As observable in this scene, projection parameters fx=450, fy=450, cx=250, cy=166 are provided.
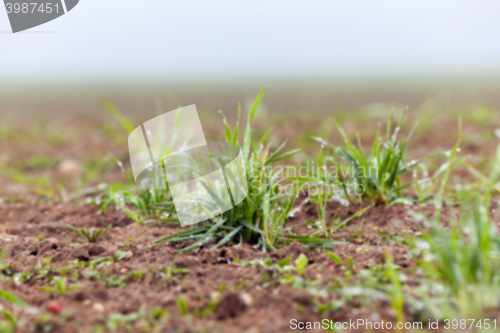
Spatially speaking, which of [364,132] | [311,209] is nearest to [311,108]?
[364,132]

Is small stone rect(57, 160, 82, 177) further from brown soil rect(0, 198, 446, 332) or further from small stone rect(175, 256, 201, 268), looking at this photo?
small stone rect(175, 256, 201, 268)

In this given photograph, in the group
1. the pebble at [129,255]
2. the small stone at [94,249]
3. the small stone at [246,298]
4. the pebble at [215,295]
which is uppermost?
the small stone at [94,249]

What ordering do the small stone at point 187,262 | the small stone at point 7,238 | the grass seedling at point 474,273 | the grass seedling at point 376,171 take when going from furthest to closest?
the grass seedling at point 376,171, the small stone at point 7,238, the small stone at point 187,262, the grass seedling at point 474,273

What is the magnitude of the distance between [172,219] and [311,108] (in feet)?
14.8

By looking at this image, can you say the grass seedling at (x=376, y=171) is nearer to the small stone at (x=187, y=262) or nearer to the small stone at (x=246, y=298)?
the small stone at (x=187, y=262)

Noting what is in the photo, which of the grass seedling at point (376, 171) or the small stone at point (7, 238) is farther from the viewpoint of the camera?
the grass seedling at point (376, 171)

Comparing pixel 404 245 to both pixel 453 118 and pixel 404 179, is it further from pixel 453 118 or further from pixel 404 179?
pixel 453 118

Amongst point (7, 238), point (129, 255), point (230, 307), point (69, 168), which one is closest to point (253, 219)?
point (129, 255)

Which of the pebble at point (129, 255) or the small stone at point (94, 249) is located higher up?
the small stone at point (94, 249)

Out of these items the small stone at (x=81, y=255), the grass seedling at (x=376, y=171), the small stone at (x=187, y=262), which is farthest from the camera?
the grass seedling at (x=376, y=171)

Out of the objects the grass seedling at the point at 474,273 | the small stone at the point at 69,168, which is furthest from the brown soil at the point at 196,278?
the small stone at the point at 69,168

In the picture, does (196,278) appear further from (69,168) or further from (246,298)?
(69,168)

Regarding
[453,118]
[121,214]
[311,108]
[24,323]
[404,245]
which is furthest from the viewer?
[311,108]

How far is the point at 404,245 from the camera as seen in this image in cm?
178
